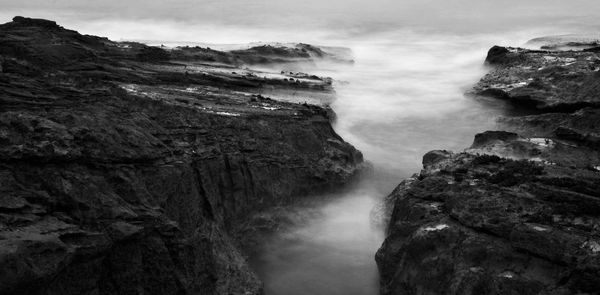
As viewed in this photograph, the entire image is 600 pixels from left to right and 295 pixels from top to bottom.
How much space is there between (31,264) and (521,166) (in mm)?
15967

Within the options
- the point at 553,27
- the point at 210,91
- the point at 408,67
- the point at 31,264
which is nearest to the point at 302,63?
the point at 408,67

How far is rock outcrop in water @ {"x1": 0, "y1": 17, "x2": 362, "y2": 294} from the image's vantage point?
13.9 m

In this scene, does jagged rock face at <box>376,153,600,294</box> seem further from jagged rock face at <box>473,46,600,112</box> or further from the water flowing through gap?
jagged rock face at <box>473,46,600,112</box>

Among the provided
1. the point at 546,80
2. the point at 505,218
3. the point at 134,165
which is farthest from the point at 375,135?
the point at 134,165

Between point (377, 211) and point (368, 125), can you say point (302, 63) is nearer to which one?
point (368, 125)

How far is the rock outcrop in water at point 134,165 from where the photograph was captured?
1388 cm

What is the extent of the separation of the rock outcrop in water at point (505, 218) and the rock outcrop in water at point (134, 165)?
6.16m

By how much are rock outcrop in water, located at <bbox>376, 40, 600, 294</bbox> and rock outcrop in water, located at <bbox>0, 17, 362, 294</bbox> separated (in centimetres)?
616

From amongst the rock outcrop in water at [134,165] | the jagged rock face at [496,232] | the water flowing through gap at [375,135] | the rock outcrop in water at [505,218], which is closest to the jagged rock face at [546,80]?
the rock outcrop in water at [505,218]

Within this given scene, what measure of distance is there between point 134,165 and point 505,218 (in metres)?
12.3

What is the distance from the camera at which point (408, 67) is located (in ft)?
162

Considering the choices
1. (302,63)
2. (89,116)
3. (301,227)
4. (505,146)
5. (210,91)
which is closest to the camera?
(89,116)

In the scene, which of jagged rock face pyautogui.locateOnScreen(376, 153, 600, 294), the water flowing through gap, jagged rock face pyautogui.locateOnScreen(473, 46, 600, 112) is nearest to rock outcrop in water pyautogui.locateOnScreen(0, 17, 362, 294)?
the water flowing through gap

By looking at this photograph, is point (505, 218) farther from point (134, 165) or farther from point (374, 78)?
point (374, 78)
